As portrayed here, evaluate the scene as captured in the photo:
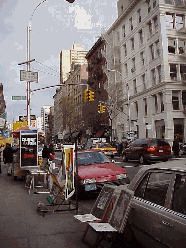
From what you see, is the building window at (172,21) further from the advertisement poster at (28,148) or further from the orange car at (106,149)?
the advertisement poster at (28,148)

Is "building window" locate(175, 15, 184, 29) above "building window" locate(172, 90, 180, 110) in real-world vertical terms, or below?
above

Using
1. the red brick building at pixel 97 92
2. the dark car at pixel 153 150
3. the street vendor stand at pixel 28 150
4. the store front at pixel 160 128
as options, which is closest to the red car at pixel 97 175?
the street vendor stand at pixel 28 150

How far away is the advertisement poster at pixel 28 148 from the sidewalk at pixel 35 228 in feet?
16.1

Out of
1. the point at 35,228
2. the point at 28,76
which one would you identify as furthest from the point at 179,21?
the point at 35,228

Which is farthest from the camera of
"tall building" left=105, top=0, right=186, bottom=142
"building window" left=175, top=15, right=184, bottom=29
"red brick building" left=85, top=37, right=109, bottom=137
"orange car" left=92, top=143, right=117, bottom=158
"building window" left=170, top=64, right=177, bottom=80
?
"red brick building" left=85, top=37, right=109, bottom=137

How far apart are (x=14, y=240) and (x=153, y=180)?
9.47 feet

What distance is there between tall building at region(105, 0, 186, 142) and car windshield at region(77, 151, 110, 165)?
71.4 ft

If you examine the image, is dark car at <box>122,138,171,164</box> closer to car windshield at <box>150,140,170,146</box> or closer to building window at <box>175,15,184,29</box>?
car windshield at <box>150,140,170,146</box>

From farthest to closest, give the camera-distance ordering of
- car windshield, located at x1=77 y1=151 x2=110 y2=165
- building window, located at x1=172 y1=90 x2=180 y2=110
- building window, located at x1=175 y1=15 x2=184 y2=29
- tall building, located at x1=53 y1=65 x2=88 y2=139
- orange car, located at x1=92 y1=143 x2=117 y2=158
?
tall building, located at x1=53 y1=65 x2=88 y2=139, building window, located at x1=175 y1=15 x2=184 y2=29, building window, located at x1=172 y1=90 x2=180 y2=110, orange car, located at x1=92 y1=143 x2=117 y2=158, car windshield, located at x1=77 y1=151 x2=110 y2=165

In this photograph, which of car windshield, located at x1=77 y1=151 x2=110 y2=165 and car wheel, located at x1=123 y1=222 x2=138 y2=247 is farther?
car windshield, located at x1=77 y1=151 x2=110 y2=165

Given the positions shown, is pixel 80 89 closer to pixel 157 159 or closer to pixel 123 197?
pixel 157 159

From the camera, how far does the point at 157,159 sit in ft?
64.0

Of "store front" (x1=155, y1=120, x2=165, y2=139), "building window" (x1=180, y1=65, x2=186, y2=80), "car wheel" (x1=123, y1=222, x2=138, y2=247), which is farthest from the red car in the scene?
"building window" (x1=180, y1=65, x2=186, y2=80)

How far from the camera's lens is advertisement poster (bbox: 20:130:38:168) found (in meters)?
13.4
